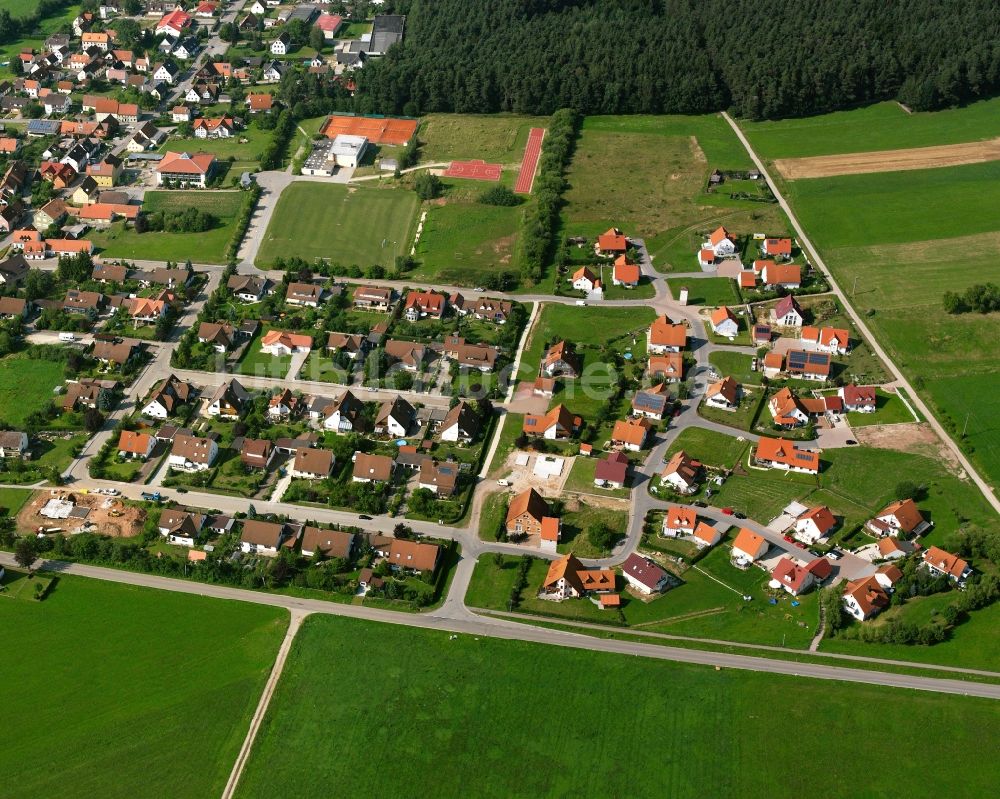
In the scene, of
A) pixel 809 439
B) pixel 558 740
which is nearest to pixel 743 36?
pixel 809 439

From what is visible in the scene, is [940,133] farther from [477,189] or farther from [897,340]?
[477,189]

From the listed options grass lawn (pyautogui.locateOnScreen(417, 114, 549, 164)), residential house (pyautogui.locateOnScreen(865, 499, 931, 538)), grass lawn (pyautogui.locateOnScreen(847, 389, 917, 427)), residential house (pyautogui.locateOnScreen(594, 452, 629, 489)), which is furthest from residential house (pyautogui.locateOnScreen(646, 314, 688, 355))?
grass lawn (pyautogui.locateOnScreen(417, 114, 549, 164))

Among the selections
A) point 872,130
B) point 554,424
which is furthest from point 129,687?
point 872,130

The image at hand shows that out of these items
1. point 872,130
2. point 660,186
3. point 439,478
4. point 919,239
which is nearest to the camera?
point 439,478

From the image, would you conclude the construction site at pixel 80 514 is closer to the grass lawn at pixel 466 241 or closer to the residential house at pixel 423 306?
the residential house at pixel 423 306

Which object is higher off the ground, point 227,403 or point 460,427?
point 227,403

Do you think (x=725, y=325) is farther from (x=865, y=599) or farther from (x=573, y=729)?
(x=573, y=729)
